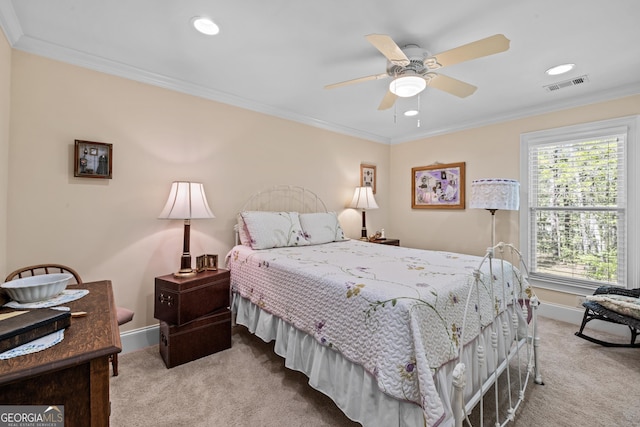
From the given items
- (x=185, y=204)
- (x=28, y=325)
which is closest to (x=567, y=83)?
(x=185, y=204)

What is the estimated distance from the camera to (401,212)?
475 cm

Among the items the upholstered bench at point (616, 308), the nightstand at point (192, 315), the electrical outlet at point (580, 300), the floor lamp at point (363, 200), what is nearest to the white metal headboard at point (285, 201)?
the floor lamp at point (363, 200)

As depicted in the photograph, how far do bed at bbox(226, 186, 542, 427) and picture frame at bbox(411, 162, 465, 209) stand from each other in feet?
6.29

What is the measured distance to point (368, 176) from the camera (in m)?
4.57

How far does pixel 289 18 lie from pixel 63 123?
1.88 metres

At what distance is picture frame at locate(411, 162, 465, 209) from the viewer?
4.03 metres

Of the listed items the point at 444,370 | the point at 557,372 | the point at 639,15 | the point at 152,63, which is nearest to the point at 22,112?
the point at 152,63

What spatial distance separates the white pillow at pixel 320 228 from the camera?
3211 mm

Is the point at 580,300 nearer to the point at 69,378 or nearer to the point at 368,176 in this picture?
the point at 368,176

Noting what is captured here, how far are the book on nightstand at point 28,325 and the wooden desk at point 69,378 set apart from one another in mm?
52

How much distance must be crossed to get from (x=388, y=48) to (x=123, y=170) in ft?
7.51

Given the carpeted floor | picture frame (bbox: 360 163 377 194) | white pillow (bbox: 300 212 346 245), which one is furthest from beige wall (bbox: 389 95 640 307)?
white pillow (bbox: 300 212 346 245)

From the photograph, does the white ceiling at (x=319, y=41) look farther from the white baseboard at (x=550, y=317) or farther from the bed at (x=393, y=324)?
the white baseboard at (x=550, y=317)

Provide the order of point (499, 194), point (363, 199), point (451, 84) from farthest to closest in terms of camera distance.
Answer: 1. point (363, 199)
2. point (499, 194)
3. point (451, 84)
